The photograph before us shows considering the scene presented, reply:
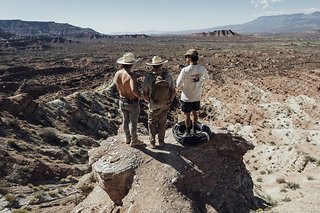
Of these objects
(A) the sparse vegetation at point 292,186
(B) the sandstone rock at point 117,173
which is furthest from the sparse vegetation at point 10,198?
(A) the sparse vegetation at point 292,186

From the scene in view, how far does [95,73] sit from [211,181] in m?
46.3

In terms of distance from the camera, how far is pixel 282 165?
19.9 m

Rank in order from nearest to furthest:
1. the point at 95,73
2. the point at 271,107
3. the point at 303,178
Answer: the point at 303,178
the point at 271,107
the point at 95,73

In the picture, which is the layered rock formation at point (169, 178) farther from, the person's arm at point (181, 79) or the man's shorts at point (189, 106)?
the person's arm at point (181, 79)

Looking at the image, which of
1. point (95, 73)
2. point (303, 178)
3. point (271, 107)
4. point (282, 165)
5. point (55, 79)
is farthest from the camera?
point (95, 73)

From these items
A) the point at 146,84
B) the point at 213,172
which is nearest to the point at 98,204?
the point at 213,172

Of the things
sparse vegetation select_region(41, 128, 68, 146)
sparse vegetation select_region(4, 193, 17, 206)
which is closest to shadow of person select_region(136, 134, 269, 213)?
sparse vegetation select_region(4, 193, 17, 206)

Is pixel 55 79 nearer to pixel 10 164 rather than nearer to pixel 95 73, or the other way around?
pixel 95 73

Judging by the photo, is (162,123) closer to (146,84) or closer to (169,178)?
(146,84)

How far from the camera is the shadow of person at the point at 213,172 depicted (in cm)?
899

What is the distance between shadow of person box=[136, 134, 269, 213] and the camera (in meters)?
8.99

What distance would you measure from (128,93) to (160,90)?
0.71 meters

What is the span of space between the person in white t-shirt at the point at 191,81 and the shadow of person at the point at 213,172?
1.04 m

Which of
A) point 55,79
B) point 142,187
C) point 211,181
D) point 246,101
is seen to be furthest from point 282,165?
point 55,79
